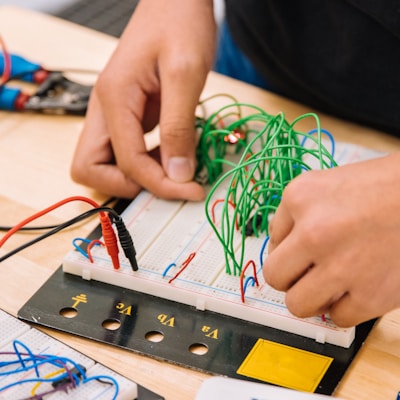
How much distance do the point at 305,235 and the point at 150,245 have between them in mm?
305

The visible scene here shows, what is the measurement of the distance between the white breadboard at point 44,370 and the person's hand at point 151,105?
0.32 m

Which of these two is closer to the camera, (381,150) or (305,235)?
(305,235)

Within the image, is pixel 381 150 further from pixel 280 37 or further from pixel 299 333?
pixel 299 333

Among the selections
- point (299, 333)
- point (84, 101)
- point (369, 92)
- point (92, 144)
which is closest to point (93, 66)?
point (84, 101)

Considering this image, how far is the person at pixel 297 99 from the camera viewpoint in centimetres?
79

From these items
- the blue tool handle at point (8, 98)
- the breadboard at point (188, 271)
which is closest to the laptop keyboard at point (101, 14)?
the blue tool handle at point (8, 98)

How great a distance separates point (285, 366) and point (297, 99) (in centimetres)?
68

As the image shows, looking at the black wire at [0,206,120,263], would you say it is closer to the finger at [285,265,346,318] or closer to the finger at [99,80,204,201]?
the finger at [99,80,204,201]

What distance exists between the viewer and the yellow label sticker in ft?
2.80

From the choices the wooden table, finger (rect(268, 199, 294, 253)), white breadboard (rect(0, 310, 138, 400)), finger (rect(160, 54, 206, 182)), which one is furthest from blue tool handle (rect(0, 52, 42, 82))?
finger (rect(268, 199, 294, 253))

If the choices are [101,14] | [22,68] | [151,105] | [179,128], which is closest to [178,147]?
[179,128]

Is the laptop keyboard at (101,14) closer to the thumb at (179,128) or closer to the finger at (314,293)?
the thumb at (179,128)

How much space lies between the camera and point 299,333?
0.92 meters

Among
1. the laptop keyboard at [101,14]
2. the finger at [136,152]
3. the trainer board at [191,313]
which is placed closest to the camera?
the trainer board at [191,313]
